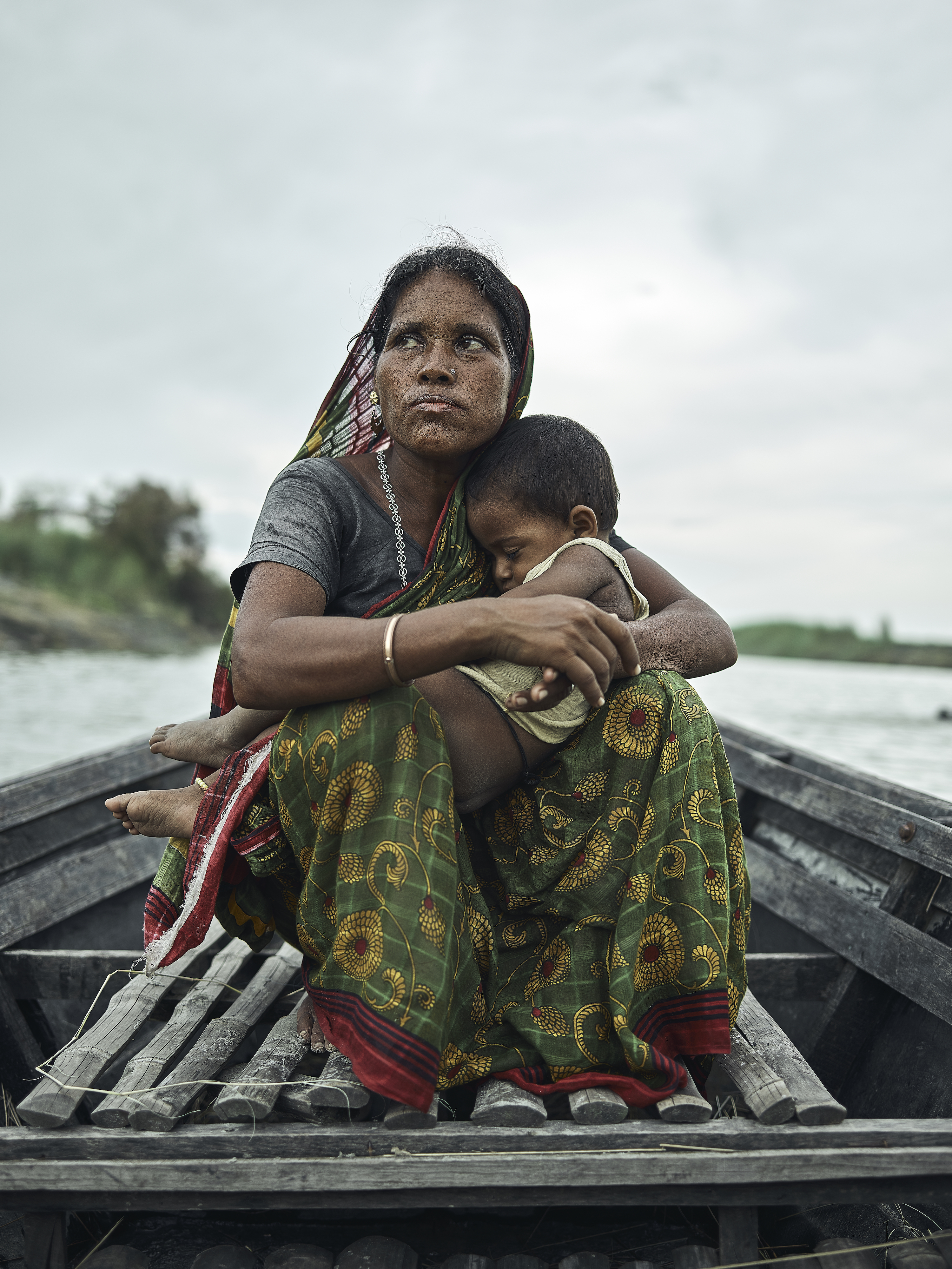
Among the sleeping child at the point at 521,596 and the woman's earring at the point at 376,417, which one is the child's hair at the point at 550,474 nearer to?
the sleeping child at the point at 521,596

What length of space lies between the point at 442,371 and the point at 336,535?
1.25ft

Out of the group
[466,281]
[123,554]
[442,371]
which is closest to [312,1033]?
[442,371]

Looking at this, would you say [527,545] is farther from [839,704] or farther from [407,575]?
[839,704]

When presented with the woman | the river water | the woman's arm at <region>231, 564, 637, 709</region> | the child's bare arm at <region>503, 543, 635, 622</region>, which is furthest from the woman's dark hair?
the river water

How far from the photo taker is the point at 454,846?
4.53 ft

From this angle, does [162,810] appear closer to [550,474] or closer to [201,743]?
[201,743]

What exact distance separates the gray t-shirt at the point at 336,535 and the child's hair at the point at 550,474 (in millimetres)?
209

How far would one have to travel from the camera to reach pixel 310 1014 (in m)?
1.65

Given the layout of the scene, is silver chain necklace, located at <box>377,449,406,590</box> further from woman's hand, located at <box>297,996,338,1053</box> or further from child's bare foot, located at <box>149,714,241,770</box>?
woman's hand, located at <box>297,996,338,1053</box>

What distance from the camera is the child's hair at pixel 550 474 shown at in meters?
1.72

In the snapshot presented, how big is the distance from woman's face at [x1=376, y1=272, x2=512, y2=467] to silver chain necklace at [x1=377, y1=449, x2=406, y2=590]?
12cm

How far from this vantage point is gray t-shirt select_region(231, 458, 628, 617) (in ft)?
5.29

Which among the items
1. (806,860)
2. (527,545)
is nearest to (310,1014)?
(527,545)

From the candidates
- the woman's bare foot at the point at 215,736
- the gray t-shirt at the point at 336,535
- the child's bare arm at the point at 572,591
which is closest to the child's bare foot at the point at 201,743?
the woman's bare foot at the point at 215,736
